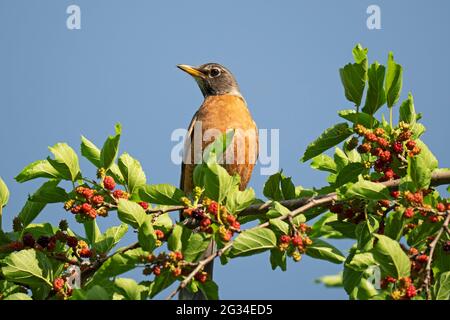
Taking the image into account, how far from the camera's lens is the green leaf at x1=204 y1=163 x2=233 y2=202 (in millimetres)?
3721

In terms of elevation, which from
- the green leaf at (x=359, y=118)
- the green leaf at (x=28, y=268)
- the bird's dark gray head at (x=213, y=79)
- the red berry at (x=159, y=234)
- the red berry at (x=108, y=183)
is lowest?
the green leaf at (x=28, y=268)

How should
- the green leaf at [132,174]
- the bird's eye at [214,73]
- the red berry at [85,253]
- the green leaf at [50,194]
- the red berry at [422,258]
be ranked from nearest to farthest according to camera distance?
the red berry at [422,258] → the red berry at [85,253] → the green leaf at [50,194] → the green leaf at [132,174] → the bird's eye at [214,73]

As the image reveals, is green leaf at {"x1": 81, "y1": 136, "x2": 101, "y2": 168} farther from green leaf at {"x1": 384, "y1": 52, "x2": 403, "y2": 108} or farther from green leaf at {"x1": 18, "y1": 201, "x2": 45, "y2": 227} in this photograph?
green leaf at {"x1": 384, "y1": 52, "x2": 403, "y2": 108}

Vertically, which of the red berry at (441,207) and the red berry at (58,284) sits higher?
the red berry at (441,207)

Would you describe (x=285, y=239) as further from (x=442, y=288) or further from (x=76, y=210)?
(x=76, y=210)

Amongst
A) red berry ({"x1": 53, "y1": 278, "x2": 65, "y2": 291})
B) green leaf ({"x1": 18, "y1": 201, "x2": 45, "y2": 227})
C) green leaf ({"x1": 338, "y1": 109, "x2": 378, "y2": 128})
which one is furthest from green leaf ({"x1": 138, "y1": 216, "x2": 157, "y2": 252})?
green leaf ({"x1": 338, "y1": 109, "x2": 378, "y2": 128})

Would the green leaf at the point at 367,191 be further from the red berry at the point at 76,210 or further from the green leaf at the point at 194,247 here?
the red berry at the point at 76,210

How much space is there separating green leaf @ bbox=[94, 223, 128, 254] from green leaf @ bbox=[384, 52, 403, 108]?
66.1 inches

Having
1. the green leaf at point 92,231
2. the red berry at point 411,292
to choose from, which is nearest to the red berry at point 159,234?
the green leaf at point 92,231

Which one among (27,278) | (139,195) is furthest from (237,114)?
(27,278)

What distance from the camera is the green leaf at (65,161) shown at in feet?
13.5

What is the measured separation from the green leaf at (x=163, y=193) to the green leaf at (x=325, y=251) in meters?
0.74

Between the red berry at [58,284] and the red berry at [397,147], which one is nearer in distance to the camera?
the red berry at [58,284]
